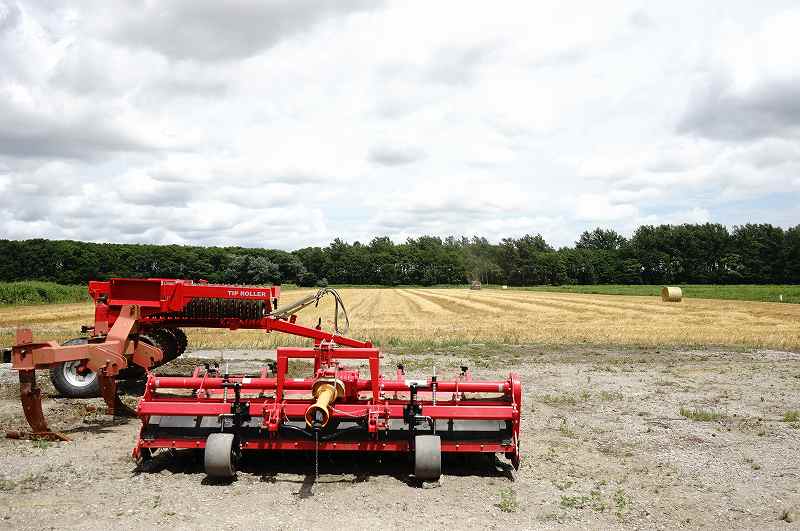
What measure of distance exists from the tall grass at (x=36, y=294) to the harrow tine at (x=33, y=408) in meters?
43.4

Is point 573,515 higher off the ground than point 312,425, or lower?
lower

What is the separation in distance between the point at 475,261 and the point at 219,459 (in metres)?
127

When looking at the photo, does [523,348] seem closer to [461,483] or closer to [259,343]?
[259,343]

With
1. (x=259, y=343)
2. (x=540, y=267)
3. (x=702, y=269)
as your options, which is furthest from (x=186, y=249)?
(x=702, y=269)

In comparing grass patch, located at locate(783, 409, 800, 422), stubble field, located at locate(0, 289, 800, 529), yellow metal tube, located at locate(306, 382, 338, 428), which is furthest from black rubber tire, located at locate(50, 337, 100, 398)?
grass patch, located at locate(783, 409, 800, 422)

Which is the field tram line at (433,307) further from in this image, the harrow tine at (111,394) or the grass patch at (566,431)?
the harrow tine at (111,394)

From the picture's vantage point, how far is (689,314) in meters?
35.2

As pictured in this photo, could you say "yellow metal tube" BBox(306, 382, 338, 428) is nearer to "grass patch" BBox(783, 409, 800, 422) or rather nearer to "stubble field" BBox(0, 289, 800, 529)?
"stubble field" BBox(0, 289, 800, 529)

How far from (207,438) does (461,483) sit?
9.81 feet

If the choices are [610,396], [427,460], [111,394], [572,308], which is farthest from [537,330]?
[427,460]

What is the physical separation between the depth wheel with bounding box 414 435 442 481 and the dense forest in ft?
239

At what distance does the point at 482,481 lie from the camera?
23.5ft

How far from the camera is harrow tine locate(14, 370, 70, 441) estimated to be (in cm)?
830

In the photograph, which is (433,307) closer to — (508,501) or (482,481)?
(482,481)
